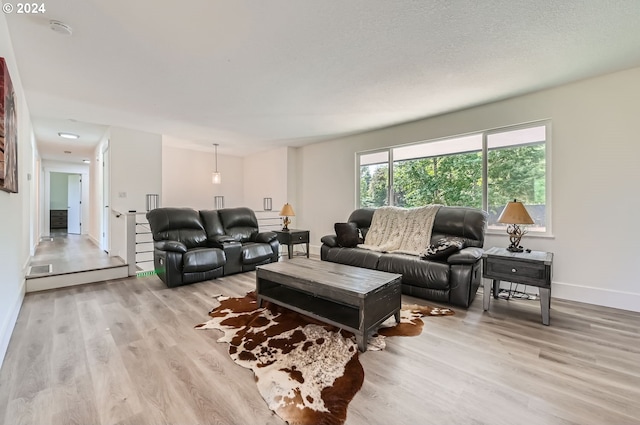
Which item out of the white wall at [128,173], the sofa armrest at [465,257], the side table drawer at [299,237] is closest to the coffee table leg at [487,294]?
the sofa armrest at [465,257]

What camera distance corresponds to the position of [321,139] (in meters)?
5.64

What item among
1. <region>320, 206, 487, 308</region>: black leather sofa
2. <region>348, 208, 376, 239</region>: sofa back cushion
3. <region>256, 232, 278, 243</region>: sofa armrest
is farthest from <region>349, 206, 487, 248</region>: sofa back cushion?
<region>256, 232, 278, 243</region>: sofa armrest

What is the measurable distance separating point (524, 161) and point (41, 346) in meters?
5.26

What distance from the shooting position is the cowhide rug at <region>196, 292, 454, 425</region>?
1500 mm

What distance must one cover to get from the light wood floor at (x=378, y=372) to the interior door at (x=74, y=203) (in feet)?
25.8

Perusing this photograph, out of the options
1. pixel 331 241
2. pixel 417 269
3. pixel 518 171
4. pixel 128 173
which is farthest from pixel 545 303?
pixel 128 173

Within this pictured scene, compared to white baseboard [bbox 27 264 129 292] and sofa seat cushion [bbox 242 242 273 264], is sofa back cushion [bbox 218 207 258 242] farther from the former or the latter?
white baseboard [bbox 27 264 129 292]

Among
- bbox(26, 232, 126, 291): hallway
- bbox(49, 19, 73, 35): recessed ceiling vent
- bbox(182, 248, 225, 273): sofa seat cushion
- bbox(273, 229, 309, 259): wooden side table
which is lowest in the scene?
bbox(26, 232, 126, 291): hallway

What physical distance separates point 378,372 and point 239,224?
3.72 metres

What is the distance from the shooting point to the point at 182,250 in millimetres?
3705

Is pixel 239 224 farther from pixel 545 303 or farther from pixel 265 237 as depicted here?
pixel 545 303

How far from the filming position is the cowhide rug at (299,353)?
1.50 metres

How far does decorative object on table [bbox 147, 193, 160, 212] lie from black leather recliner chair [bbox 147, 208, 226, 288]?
1.16 metres

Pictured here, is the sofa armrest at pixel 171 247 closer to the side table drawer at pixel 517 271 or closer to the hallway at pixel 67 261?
the hallway at pixel 67 261
